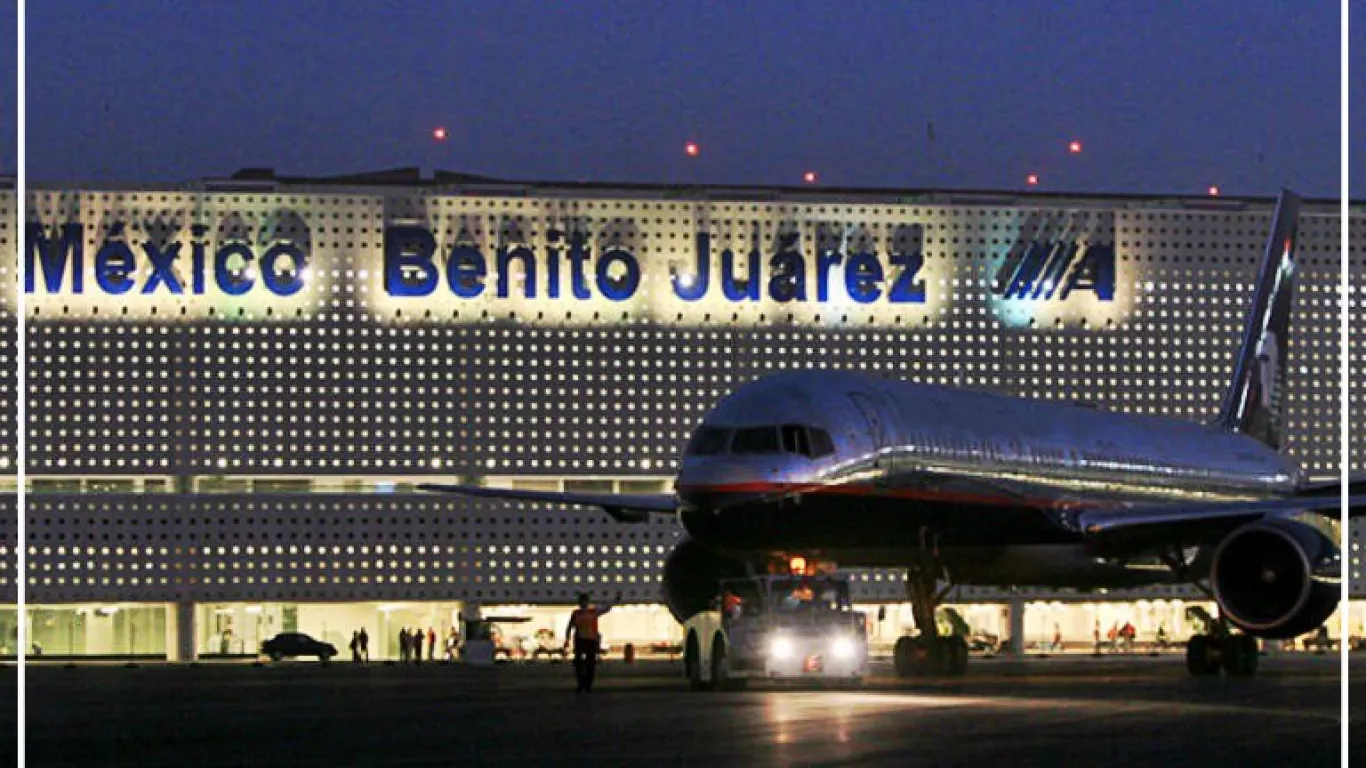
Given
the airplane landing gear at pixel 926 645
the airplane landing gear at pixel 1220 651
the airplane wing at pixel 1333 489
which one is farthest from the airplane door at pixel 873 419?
the airplane wing at pixel 1333 489

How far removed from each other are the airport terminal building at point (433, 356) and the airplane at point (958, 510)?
32.3 m

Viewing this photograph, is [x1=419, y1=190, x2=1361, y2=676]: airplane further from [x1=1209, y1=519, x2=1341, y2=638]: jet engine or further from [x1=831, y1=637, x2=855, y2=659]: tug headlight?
[x1=831, y1=637, x2=855, y2=659]: tug headlight

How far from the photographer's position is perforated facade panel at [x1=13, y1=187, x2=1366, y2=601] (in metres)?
78.2

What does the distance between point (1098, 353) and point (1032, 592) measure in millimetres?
7520

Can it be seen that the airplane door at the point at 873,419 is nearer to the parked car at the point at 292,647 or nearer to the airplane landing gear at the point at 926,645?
the airplane landing gear at the point at 926,645

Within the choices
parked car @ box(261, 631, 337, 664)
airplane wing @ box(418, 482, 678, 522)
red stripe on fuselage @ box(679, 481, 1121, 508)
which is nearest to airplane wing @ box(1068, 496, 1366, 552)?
red stripe on fuselage @ box(679, 481, 1121, 508)

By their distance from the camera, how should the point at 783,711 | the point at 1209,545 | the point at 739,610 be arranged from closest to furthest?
the point at 783,711, the point at 739,610, the point at 1209,545

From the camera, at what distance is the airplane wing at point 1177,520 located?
40781 mm

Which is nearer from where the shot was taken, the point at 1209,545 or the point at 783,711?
the point at 783,711

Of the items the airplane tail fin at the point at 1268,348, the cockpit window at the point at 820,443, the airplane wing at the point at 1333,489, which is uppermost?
the airplane tail fin at the point at 1268,348

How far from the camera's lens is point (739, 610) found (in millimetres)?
36062

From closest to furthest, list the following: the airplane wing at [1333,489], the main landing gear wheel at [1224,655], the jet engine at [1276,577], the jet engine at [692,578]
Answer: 1. the jet engine at [1276,577]
2. the main landing gear wheel at [1224,655]
3. the jet engine at [692,578]
4. the airplane wing at [1333,489]

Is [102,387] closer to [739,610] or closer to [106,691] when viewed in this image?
[106,691]

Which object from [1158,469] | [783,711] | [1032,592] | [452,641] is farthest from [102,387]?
[783,711]
